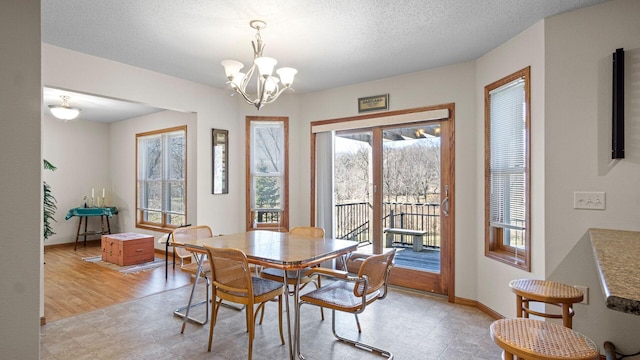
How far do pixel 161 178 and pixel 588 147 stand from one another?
19.9ft

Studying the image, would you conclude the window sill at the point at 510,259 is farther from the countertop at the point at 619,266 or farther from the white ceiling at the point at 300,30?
the white ceiling at the point at 300,30

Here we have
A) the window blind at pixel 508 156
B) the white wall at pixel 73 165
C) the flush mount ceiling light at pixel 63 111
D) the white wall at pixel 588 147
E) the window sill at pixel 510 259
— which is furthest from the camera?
the white wall at pixel 73 165

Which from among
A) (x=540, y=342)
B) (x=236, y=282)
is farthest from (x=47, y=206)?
(x=540, y=342)

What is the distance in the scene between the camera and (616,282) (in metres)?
1.09

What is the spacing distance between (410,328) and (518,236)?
50.5 inches

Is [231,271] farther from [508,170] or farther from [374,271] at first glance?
[508,170]

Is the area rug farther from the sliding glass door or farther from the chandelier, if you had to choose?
the chandelier

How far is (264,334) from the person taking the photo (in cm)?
286

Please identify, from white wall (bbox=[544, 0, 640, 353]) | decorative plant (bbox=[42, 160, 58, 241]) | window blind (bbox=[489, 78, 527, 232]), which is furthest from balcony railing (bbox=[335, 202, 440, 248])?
decorative plant (bbox=[42, 160, 58, 241])

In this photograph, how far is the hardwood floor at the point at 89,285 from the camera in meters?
3.50

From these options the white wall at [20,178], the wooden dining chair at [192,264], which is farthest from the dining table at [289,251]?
the white wall at [20,178]

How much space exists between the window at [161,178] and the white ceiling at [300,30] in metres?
2.26

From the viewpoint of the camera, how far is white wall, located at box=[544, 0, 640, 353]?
2338 millimetres

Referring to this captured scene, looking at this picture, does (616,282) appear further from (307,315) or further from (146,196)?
(146,196)
